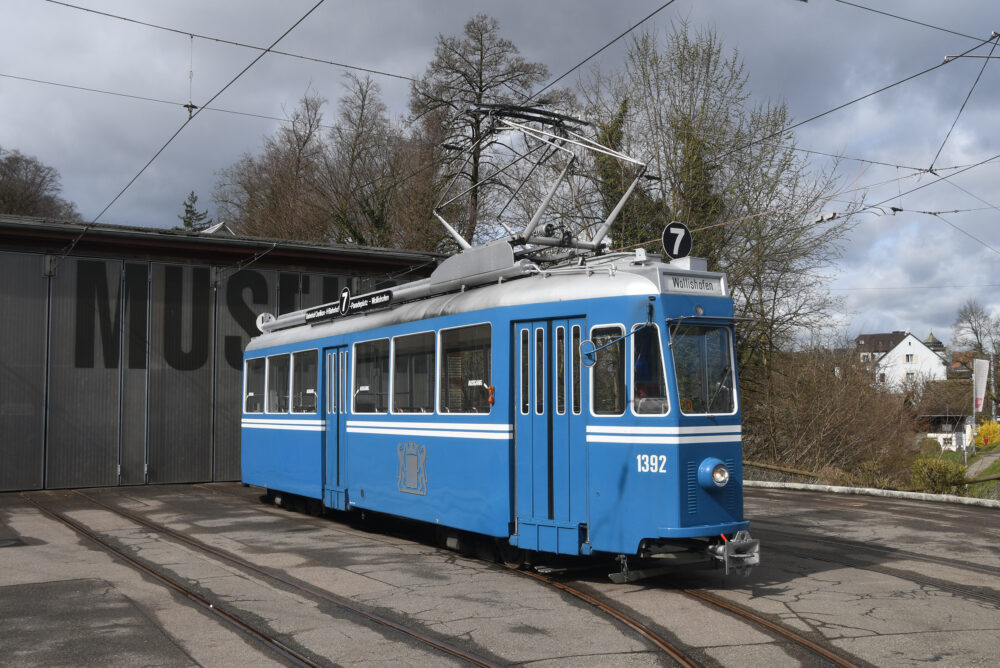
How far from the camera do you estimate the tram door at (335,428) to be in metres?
13.7

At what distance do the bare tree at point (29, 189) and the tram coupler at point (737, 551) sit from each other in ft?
144

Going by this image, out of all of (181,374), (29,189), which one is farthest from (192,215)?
(181,374)

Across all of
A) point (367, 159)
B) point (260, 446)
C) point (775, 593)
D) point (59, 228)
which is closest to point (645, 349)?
point (775, 593)

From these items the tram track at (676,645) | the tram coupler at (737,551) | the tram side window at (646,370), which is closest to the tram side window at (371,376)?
the tram track at (676,645)

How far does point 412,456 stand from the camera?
11672 mm

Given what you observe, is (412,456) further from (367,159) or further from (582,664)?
(367,159)

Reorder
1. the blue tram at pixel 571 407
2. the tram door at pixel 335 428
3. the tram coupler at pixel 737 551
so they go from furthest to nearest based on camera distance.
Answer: the tram door at pixel 335 428, the blue tram at pixel 571 407, the tram coupler at pixel 737 551

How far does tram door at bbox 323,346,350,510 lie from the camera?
13.7 m

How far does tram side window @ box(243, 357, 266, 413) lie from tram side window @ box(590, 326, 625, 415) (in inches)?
379

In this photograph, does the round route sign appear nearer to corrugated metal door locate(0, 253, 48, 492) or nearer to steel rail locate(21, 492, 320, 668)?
steel rail locate(21, 492, 320, 668)

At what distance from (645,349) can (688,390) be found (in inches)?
22.2

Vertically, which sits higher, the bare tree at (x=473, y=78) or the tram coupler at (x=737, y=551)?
the bare tree at (x=473, y=78)

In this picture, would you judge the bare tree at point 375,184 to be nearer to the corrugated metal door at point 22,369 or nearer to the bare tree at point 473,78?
the bare tree at point 473,78

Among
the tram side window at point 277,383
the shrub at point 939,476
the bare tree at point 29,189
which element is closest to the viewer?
the tram side window at point 277,383
